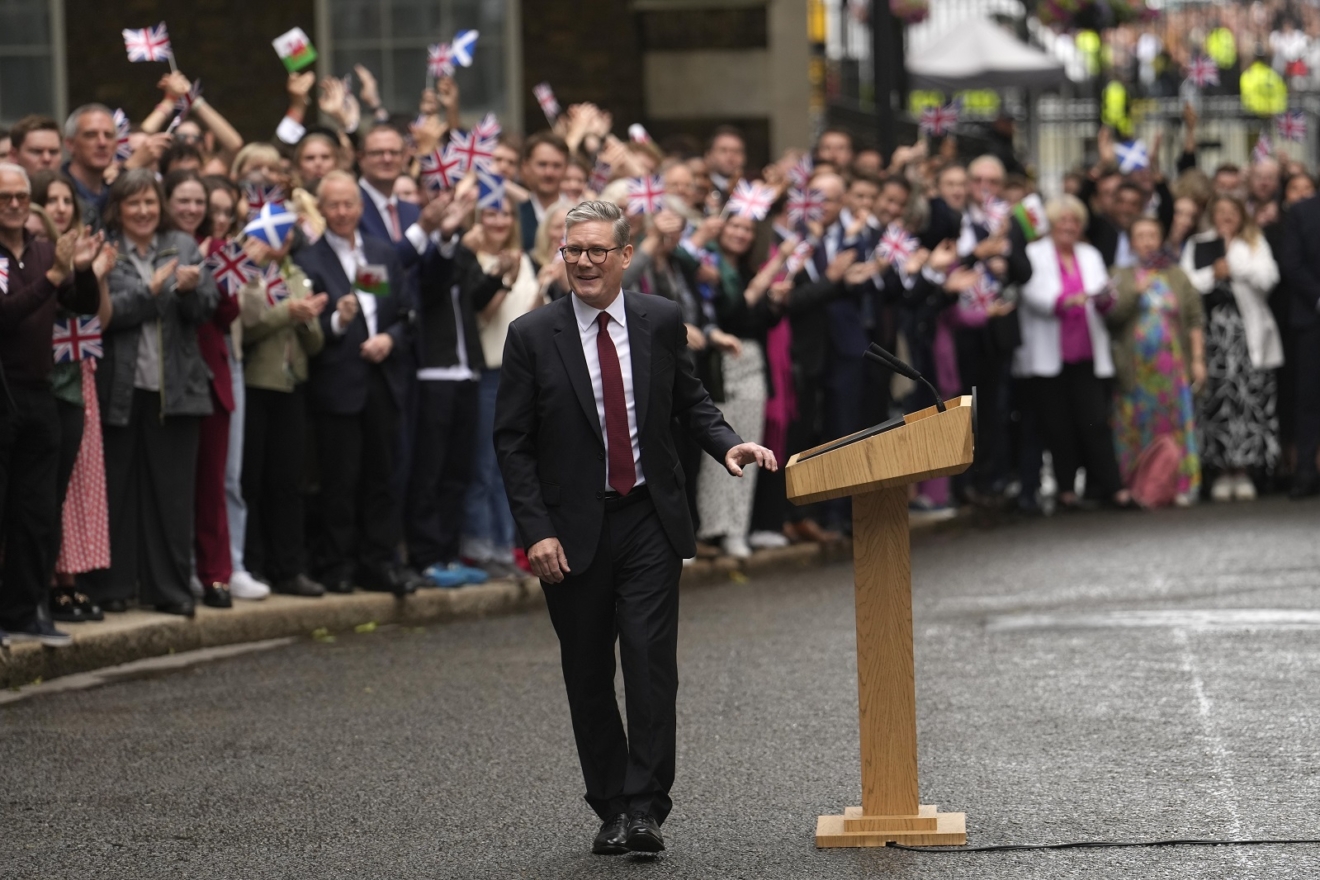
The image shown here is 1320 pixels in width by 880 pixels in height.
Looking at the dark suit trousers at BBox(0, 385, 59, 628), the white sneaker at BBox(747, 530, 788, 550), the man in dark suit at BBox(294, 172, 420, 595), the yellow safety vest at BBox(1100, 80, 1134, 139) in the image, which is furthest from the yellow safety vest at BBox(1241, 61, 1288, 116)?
the dark suit trousers at BBox(0, 385, 59, 628)

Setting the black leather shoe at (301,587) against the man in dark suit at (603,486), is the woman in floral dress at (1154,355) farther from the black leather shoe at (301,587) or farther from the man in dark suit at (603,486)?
the man in dark suit at (603,486)

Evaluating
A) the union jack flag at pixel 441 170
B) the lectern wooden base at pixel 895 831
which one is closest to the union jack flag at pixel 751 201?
the union jack flag at pixel 441 170

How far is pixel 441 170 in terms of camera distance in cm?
1260

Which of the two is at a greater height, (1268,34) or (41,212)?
(1268,34)

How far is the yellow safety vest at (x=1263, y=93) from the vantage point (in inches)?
1128

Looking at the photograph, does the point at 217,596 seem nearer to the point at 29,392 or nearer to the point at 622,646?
the point at 29,392

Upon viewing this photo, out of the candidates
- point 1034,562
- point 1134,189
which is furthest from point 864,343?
point 1134,189

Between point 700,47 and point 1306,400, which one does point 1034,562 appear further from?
point 700,47

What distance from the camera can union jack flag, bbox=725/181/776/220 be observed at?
13734 mm

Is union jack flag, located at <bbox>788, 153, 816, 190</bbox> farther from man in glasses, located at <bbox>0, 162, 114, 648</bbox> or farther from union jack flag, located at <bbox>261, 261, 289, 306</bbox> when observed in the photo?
man in glasses, located at <bbox>0, 162, 114, 648</bbox>

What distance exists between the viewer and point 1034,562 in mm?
13766

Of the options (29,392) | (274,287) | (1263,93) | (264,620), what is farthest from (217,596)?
(1263,93)

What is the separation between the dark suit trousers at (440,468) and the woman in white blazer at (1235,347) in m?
7.03

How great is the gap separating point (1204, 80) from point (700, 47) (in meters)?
5.26
